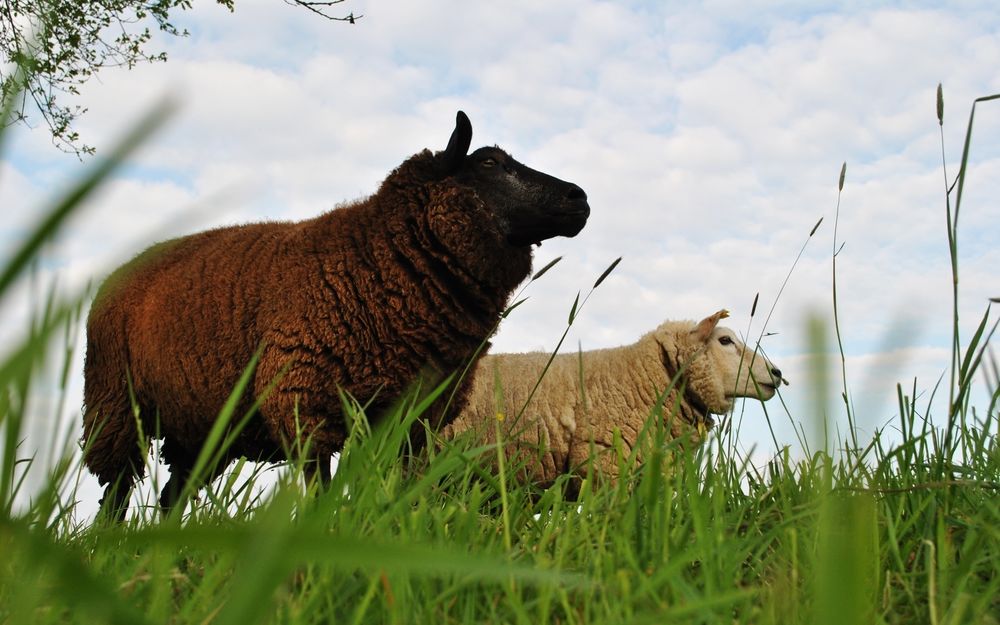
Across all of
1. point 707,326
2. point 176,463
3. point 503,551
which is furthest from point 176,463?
point 503,551

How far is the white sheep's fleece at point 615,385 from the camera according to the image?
737 centimetres

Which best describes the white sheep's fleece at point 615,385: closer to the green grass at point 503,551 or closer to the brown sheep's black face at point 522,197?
the brown sheep's black face at point 522,197

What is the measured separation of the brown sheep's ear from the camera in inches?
208

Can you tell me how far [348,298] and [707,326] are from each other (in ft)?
13.4

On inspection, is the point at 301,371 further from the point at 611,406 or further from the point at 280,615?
the point at 611,406

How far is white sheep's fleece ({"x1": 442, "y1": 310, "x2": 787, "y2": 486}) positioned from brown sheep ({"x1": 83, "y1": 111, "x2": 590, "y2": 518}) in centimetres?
208

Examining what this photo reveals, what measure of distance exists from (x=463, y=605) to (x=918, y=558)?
4.08 feet

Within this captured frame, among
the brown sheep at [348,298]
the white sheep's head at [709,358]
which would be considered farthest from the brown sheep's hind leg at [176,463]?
the white sheep's head at [709,358]

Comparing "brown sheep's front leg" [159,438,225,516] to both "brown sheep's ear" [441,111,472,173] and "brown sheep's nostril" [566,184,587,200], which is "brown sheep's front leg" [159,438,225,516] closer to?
"brown sheep's ear" [441,111,472,173]

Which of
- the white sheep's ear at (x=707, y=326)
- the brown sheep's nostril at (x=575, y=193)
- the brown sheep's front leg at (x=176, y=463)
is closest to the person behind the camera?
the brown sheep's nostril at (x=575, y=193)

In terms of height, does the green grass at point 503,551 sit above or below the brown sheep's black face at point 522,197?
below

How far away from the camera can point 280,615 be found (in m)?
1.46

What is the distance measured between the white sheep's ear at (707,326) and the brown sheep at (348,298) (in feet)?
9.37

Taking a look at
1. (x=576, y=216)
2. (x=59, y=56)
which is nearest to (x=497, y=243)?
(x=576, y=216)
